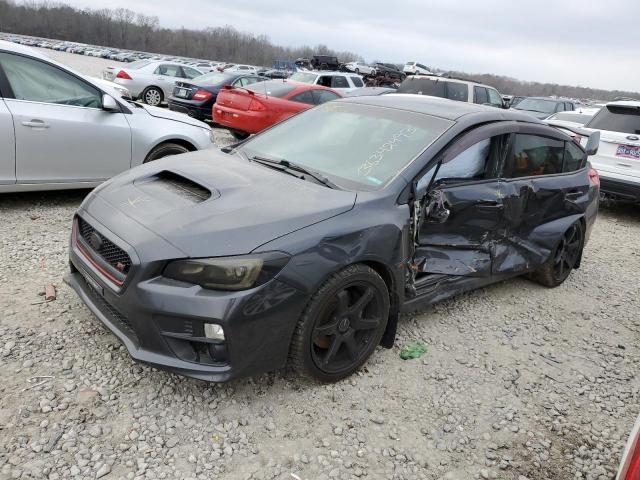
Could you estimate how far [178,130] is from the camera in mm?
5699

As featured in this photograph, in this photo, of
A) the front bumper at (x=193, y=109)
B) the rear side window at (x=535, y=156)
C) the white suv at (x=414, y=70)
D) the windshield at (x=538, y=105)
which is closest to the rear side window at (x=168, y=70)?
the front bumper at (x=193, y=109)

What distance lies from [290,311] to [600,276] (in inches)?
172

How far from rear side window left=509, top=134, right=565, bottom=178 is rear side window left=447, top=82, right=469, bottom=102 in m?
7.70

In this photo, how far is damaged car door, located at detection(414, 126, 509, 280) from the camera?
3293 millimetres

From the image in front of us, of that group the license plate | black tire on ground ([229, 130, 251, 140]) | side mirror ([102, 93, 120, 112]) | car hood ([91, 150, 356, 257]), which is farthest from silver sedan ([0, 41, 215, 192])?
the license plate

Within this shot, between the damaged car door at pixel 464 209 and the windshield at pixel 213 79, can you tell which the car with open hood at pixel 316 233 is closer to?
the damaged car door at pixel 464 209

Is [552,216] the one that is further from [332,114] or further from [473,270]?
[332,114]

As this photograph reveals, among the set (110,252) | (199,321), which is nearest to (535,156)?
(199,321)

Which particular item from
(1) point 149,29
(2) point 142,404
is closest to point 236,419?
(2) point 142,404

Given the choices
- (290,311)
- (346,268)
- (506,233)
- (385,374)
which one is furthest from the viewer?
(506,233)

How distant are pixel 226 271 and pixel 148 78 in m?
13.6

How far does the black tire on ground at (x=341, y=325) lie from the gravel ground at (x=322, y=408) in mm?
168

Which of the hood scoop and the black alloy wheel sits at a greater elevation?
the hood scoop

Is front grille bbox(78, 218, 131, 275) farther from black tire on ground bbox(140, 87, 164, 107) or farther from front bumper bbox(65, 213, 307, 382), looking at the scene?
black tire on ground bbox(140, 87, 164, 107)
